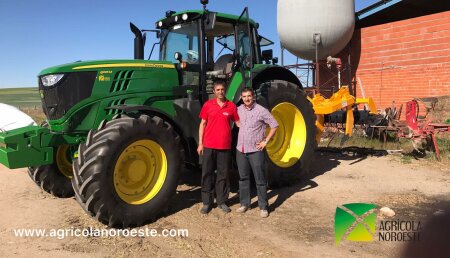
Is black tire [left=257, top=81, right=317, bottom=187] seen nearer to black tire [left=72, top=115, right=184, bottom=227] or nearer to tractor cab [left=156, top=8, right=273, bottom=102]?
tractor cab [left=156, top=8, right=273, bottom=102]

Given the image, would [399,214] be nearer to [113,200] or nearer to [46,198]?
[113,200]

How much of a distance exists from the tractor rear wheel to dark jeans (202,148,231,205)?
1974 mm

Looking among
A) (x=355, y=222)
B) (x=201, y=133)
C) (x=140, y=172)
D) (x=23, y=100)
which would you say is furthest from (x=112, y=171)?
(x=23, y=100)

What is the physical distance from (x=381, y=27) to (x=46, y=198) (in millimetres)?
11129

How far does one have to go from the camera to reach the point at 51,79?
4.31m

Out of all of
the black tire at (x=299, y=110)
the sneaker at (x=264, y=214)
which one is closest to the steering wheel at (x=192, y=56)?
the black tire at (x=299, y=110)

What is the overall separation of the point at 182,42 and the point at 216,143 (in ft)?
5.68

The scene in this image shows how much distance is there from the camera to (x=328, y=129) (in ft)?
28.1

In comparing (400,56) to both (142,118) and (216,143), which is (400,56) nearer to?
(216,143)

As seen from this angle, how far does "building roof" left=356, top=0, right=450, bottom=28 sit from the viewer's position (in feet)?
43.5

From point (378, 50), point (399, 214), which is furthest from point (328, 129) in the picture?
point (378, 50)

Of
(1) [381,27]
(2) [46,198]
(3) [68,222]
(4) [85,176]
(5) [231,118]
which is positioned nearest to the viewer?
(4) [85,176]

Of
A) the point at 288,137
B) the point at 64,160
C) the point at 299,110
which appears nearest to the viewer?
the point at 64,160

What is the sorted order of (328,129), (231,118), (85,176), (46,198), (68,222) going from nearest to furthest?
(85,176) < (68,222) < (231,118) < (46,198) < (328,129)
